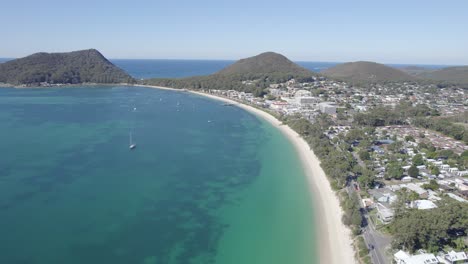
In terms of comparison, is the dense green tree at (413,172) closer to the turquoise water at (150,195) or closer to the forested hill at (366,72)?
the turquoise water at (150,195)

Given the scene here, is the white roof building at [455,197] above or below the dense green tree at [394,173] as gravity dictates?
below

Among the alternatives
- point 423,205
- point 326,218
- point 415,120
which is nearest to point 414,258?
point 326,218

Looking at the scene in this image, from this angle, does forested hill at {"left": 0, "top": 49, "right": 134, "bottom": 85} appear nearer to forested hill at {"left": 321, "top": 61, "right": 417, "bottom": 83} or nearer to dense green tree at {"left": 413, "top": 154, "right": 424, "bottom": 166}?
forested hill at {"left": 321, "top": 61, "right": 417, "bottom": 83}

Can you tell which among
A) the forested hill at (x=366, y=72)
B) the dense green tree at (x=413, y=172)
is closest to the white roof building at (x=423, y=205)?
the dense green tree at (x=413, y=172)

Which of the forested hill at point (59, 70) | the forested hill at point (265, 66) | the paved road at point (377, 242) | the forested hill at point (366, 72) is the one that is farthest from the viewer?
the forested hill at point (265, 66)

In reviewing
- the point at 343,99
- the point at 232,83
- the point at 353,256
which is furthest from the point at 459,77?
the point at 353,256

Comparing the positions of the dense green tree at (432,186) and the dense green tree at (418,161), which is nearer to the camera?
Answer: the dense green tree at (432,186)

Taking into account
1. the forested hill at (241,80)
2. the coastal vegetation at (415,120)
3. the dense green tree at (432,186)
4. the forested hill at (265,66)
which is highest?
the forested hill at (265,66)
